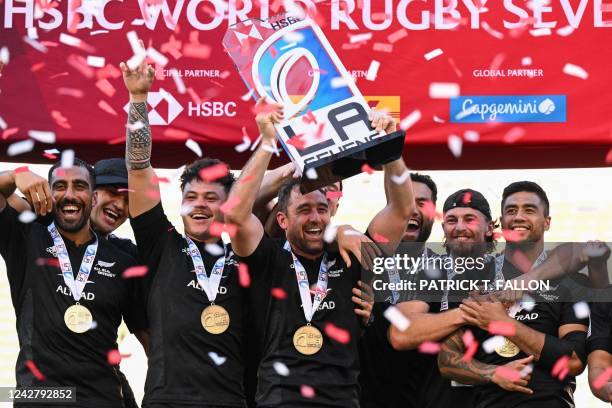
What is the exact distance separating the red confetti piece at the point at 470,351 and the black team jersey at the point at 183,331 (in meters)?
1.02

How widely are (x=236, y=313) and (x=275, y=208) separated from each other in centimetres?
72

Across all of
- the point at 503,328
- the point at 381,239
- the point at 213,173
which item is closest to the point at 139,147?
the point at 213,173

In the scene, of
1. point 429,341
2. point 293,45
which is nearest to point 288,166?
point 293,45

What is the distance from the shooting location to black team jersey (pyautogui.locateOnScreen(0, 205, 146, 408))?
15.7ft

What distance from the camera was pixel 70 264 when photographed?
16.3 feet

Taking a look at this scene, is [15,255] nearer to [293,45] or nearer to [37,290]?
[37,290]

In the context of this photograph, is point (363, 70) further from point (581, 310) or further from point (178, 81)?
point (581, 310)

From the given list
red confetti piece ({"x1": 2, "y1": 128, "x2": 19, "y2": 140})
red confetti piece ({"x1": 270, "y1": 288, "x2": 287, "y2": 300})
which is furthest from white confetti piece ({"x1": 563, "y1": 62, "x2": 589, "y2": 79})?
red confetti piece ({"x1": 2, "y1": 128, "x2": 19, "y2": 140})

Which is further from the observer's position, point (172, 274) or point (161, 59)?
point (161, 59)

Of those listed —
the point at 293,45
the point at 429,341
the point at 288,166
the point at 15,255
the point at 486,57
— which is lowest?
the point at 429,341

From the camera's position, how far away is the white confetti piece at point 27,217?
5000mm

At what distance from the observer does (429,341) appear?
5.00 m

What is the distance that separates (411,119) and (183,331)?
82.9 inches

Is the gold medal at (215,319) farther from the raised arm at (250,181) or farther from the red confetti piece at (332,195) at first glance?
the red confetti piece at (332,195)
